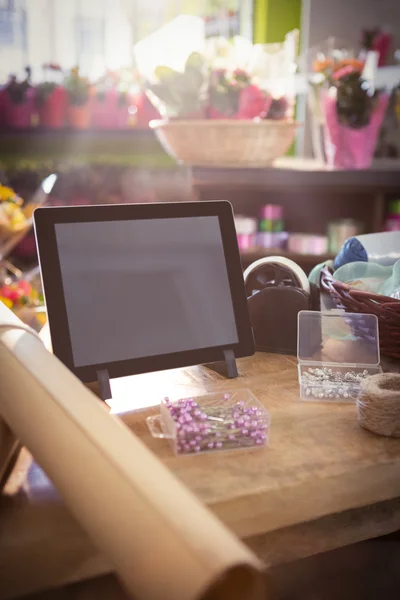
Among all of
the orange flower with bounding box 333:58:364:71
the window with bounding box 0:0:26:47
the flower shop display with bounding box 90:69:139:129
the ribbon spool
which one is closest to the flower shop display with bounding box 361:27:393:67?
the flower shop display with bounding box 90:69:139:129

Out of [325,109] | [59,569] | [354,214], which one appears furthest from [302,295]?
[354,214]

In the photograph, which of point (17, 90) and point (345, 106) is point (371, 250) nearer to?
point (345, 106)

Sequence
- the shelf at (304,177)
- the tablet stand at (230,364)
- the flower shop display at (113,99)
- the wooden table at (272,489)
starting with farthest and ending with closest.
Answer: the flower shop display at (113,99), the shelf at (304,177), the tablet stand at (230,364), the wooden table at (272,489)

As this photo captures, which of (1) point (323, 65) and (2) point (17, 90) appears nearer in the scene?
(1) point (323, 65)

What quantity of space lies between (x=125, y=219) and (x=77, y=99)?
13.1 ft

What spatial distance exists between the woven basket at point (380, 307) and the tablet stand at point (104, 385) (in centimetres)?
43

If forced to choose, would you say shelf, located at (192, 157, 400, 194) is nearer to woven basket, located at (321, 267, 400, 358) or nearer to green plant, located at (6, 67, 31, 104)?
woven basket, located at (321, 267, 400, 358)

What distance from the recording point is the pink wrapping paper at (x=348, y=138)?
2.43 m

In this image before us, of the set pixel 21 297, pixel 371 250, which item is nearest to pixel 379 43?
pixel 21 297

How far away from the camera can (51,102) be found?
15.0ft

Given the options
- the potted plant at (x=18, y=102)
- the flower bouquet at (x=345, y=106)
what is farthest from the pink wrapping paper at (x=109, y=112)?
the flower bouquet at (x=345, y=106)

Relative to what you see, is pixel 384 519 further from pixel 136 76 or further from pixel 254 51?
pixel 136 76

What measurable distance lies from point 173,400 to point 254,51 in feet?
5.17

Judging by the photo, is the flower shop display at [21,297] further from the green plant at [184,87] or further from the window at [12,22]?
the window at [12,22]
